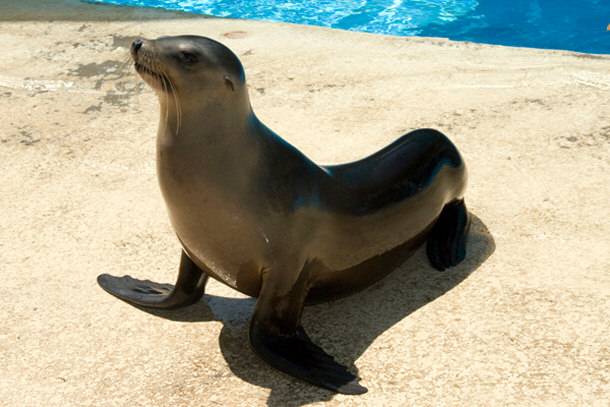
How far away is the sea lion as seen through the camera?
265 centimetres

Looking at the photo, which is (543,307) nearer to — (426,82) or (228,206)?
(228,206)

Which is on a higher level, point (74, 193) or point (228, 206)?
point (228, 206)

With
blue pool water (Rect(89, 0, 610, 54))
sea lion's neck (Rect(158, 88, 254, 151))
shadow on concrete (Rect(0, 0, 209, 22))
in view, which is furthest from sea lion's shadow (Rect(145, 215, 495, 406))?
blue pool water (Rect(89, 0, 610, 54))

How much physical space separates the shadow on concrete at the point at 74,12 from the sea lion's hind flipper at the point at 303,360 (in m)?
4.65

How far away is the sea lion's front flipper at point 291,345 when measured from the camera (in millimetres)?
2711

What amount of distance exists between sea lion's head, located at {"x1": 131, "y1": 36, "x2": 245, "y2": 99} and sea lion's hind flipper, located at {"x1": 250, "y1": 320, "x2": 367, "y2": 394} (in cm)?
90

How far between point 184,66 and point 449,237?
5.19 ft

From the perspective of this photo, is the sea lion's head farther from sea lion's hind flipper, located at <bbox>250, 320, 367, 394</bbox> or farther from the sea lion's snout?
sea lion's hind flipper, located at <bbox>250, 320, 367, 394</bbox>

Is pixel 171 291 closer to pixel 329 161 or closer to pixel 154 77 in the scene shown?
pixel 154 77

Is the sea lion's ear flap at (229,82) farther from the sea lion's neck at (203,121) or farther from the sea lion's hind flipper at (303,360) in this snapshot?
the sea lion's hind flipper at (303,360)

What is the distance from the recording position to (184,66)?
2.59 meters

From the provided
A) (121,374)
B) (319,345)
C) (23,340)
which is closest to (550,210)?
(319,345)

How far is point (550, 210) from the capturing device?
3.93 m

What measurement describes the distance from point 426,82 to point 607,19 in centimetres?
592
